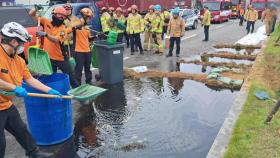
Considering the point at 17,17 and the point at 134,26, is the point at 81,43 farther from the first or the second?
the point at 134,26

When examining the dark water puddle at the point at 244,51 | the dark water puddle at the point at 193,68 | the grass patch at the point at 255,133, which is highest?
the grass patch at the point at 255,133

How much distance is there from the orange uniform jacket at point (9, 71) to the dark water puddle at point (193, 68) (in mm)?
7084

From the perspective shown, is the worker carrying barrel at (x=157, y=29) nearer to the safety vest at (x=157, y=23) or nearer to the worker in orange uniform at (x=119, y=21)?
the safety vest at (x=157, y=23)

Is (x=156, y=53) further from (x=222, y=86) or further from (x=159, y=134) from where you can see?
(x=159, y=134)

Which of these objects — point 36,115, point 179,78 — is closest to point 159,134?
point 36,115

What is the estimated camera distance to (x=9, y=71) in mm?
3943

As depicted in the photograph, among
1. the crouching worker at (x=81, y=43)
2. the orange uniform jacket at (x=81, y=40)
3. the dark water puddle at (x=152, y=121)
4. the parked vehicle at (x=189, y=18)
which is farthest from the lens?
the parked vehicle at (x=189, y=18)

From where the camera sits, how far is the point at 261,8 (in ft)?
127

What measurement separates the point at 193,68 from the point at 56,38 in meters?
5.48

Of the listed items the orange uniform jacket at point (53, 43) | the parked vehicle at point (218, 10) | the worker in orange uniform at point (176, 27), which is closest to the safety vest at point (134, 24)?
the worker in orange uniform at point (176, 27)

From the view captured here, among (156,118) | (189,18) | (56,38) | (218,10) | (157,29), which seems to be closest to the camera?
(156,118)

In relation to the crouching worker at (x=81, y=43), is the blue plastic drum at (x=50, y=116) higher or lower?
lower

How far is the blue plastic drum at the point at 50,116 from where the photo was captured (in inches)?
190

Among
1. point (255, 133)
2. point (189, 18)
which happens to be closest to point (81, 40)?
point (255, 133)
